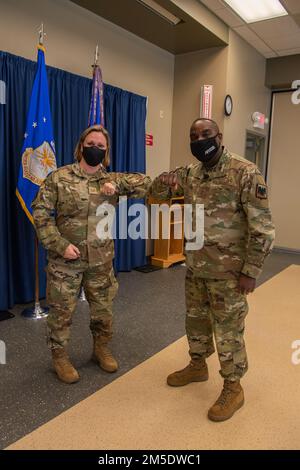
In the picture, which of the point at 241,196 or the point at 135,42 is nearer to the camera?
the point at 241,196

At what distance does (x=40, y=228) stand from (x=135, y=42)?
3.54 meters

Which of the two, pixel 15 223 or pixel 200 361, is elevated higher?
pixel 15 223

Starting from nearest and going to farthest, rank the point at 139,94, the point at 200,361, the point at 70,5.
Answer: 1. the point at 200,361
2. the point at 70,5
3. the point at 139,94

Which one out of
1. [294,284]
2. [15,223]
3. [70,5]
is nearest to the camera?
[15,223]

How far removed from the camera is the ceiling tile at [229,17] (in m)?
4.48

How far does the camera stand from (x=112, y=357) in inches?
95.9

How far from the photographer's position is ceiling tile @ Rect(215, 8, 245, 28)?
4482 mm

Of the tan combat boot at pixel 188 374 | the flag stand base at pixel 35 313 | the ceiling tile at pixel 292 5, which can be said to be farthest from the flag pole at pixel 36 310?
the ceiling tile at pixel 292 5

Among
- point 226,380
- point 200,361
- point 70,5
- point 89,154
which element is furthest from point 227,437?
point 70,5

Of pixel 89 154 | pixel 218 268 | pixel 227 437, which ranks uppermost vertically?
pixel 89 154

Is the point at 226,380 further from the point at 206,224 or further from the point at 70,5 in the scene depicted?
the point at 70,5

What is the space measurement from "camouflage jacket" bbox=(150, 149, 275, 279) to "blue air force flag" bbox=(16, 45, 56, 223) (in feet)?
5.27

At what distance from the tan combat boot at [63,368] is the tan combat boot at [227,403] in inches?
32.5

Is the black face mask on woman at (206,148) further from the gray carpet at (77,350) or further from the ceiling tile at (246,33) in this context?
the ceiling tile at (246,33)
